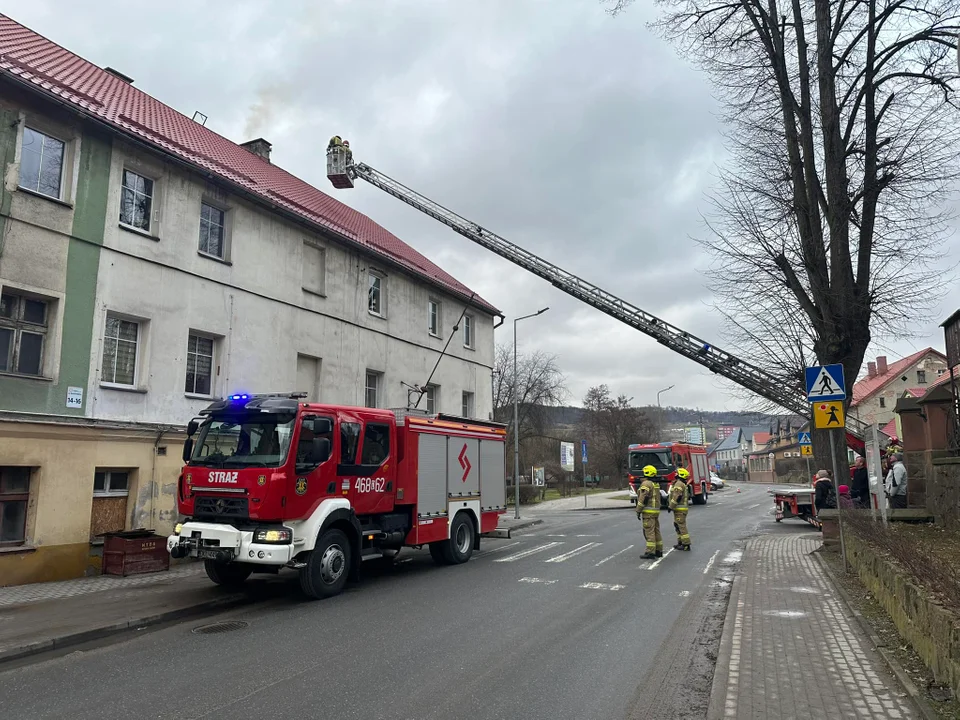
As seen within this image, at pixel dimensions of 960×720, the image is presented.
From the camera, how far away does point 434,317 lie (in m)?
23.5

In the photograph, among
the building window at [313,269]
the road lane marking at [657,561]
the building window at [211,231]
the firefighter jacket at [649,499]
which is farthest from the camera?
the building window at [313,269]

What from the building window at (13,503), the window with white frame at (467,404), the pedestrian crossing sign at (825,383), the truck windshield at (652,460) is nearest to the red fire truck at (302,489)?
the building window at (13,503)

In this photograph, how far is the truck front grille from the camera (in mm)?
8859

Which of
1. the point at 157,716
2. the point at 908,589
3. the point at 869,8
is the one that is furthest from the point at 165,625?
the point at 869,8

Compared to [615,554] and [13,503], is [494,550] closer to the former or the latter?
[615,554]

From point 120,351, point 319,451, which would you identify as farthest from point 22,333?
point 319,451

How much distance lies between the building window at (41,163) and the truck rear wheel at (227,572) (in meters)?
6.87

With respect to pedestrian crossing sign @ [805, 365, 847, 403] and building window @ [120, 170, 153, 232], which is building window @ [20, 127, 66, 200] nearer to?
building window @ [120, 170, 153, 232]

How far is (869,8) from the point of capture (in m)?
14.3

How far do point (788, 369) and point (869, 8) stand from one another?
27.8 feet

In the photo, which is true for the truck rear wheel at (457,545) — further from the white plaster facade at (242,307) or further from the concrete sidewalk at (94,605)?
the white plaster facade at (242,307)

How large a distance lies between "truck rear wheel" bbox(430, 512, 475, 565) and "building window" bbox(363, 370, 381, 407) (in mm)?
7283

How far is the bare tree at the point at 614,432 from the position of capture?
193 feet

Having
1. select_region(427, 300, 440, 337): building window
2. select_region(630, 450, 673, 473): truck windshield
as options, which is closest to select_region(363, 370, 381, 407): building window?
select_region(427, 300, 440, 337): building window
